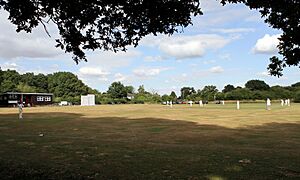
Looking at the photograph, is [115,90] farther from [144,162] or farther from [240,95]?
[144,162]

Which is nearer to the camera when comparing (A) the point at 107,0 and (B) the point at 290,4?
(B) the point at 290,4

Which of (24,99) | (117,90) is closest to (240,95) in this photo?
(117,90)

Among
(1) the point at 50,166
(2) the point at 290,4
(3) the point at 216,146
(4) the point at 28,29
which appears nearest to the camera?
(2) the point at 290,4

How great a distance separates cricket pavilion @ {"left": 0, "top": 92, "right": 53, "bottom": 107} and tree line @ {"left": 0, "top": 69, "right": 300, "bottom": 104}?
1372 centimetres

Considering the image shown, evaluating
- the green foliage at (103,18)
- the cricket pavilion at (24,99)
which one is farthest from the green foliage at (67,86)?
the green foliage at (103,18)

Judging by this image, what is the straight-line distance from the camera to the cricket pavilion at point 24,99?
260 feet

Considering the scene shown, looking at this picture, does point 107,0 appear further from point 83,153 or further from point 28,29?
point 83,153

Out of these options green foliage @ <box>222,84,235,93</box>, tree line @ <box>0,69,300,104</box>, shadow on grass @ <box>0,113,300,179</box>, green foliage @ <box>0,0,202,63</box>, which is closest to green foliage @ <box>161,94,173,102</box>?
tree line @ <box>0,69,300,104</box>

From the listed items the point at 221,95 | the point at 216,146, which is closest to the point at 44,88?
the point at 221,95

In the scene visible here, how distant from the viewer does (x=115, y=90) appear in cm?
12838

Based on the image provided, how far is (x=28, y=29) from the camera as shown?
24.2 feet

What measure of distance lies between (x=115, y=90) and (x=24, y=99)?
156ft

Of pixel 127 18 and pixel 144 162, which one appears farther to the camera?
pixel 144 162

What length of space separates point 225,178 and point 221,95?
323ft
